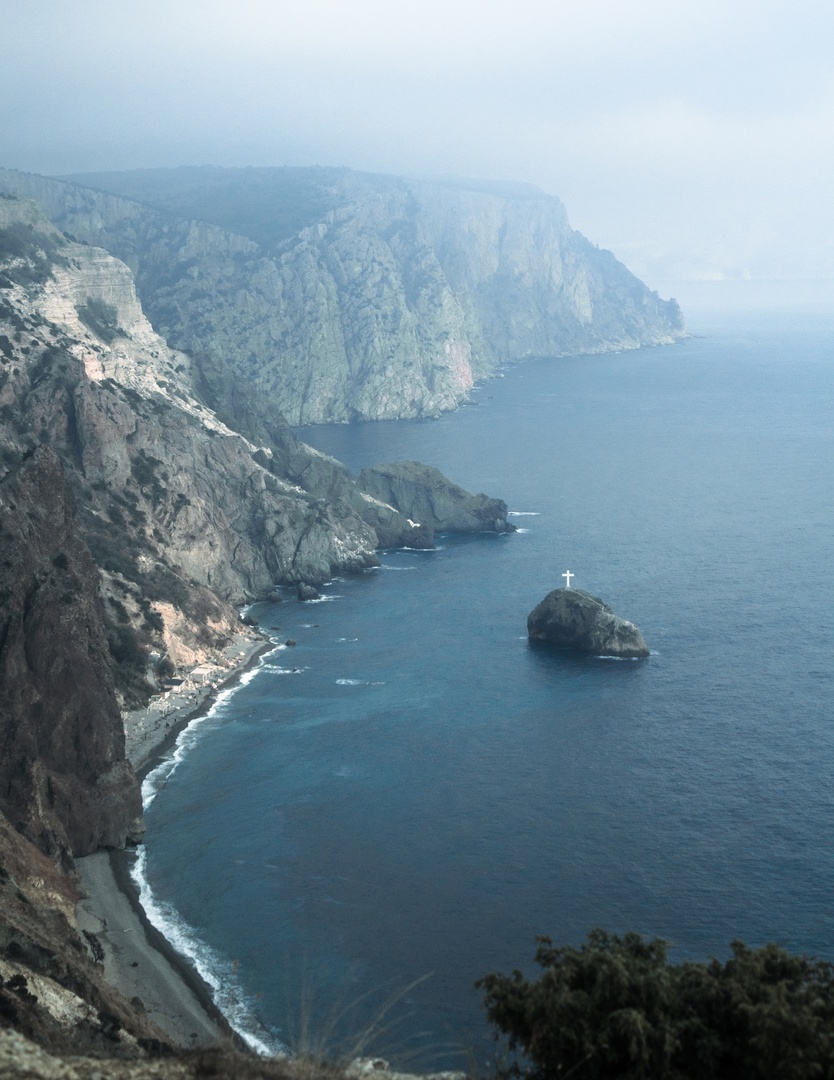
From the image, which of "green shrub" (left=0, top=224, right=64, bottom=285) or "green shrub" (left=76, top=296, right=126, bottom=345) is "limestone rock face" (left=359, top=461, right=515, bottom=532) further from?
"green shrub" (left=0, top=224, right=64, bottom=285)

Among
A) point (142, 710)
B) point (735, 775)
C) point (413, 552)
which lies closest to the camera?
point (735, 775)

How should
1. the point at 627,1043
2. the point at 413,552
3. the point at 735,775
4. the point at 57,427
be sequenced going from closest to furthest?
the point at 627,1043 < the point at 735,775 < the point at 57,427 < the point at 413,552

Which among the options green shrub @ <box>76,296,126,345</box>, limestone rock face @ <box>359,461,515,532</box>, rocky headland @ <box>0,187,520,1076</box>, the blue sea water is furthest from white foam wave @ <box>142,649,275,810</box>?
green shrub @ <box>76,296,126,345</box>

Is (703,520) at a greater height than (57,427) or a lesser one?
lesser

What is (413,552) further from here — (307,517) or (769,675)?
(769,675)

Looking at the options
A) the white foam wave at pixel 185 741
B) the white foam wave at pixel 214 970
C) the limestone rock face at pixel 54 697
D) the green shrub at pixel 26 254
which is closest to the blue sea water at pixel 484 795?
the white foam wave at pixel 214 970

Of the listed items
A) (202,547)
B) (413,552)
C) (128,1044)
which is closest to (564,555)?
(413,552)
